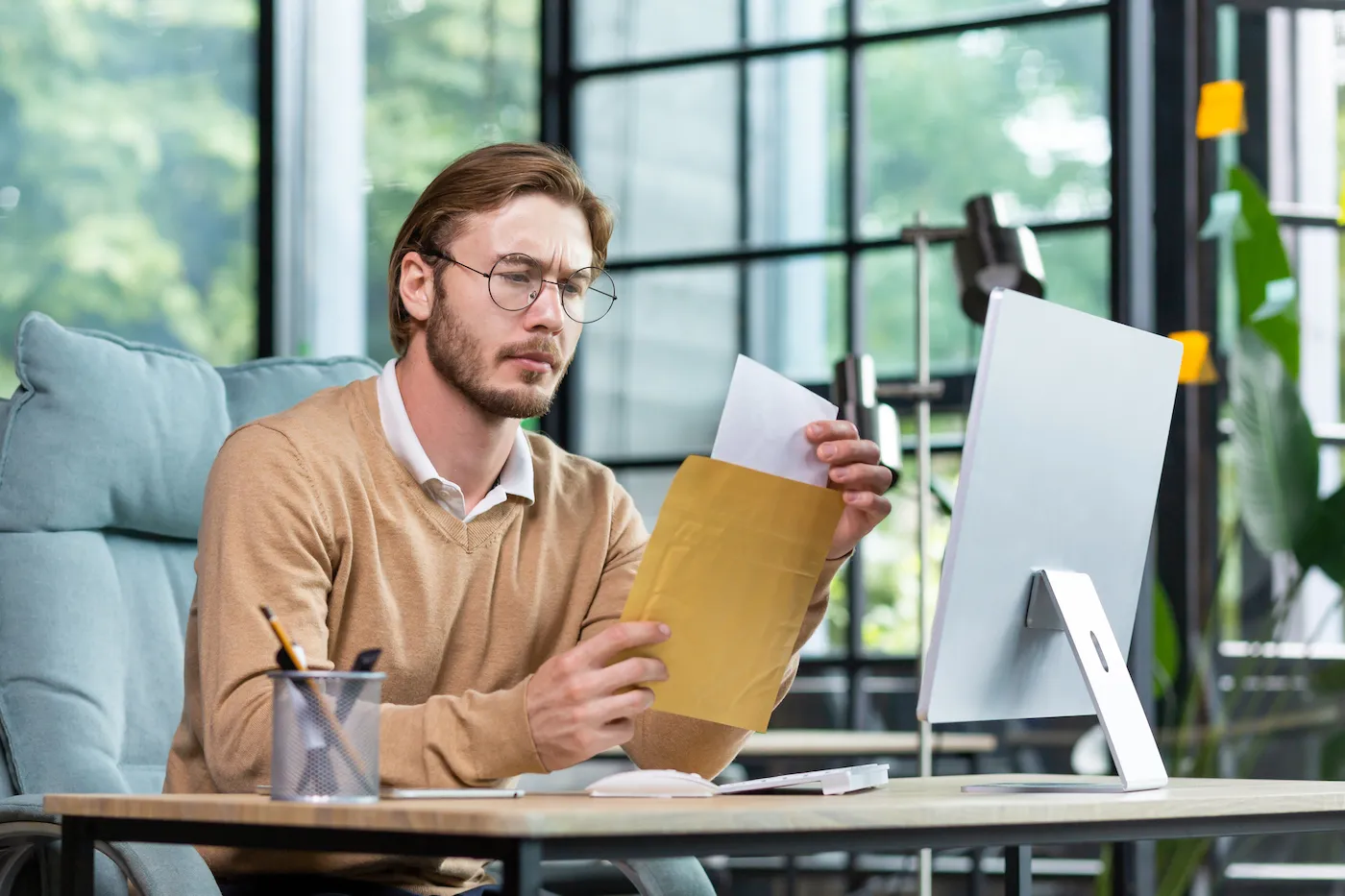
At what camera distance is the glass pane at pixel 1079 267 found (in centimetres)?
336

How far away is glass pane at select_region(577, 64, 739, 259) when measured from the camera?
12.6 ft

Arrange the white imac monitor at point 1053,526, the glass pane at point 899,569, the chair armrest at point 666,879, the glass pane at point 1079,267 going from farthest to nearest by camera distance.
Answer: the glass pane at point 899,569 → the glass pane at point 1079,267 → the chair armrest at point 666,879 → the white imac monitor at point 1053,526

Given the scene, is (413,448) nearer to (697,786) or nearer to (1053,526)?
(697,786)

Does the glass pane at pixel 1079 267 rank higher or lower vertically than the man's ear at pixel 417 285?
higher

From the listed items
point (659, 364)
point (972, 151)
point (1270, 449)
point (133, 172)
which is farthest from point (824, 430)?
point (133, 172)

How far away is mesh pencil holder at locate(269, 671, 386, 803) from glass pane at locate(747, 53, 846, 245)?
279cm

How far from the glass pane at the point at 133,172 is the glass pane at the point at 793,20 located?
1394mm

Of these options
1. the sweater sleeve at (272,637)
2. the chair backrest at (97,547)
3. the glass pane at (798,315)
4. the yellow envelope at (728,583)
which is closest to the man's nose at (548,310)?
the sweater sleeve at (272,637)

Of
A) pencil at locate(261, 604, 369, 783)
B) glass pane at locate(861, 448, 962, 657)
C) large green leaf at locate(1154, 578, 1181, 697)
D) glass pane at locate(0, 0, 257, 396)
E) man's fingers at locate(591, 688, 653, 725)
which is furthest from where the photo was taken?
glass pane at locate(0, 0, 257, 396)

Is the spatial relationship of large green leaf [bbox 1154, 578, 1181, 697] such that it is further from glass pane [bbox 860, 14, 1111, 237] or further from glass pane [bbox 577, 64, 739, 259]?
glass pane [bbox 577, 64, 739, 259]

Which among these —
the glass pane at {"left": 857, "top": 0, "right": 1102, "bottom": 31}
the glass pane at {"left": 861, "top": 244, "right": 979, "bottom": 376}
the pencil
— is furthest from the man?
the glass pane at {"left": 857, "top": 0, "right": 1102, "bottom": 31}

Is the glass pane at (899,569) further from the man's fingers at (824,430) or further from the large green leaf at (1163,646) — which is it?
the man's fingers at (824,430)

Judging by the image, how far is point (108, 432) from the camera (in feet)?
6.06

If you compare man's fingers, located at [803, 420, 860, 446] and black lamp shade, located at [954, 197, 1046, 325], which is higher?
black lamp shade, located at [954, 197, 1046, 325]
